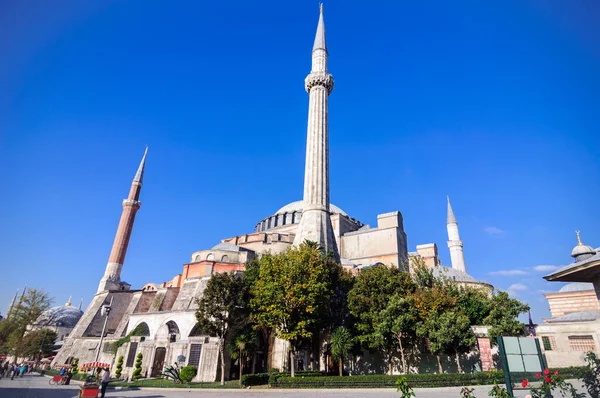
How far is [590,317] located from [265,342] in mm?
18742

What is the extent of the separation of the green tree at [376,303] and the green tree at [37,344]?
30500 mm

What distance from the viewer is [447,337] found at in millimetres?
15367

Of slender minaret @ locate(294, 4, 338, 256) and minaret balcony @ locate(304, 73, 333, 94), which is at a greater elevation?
minaret balcony @ locate(304, 73, 333, 94)

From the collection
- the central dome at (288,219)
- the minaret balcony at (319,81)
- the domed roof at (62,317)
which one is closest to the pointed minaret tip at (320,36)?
the minaret balcony at (319,81)

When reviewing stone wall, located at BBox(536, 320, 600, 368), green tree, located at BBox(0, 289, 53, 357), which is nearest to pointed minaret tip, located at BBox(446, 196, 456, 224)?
stone wall, located at BBox(536, 320, 600, 368)

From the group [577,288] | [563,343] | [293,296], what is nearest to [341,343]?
[293,296]

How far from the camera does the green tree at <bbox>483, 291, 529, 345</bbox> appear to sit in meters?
16.8

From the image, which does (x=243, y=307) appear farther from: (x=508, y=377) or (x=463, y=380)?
(x=508, y=377)

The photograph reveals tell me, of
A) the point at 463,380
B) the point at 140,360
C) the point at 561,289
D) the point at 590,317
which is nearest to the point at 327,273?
the point at 463,380

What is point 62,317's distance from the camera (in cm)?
4522

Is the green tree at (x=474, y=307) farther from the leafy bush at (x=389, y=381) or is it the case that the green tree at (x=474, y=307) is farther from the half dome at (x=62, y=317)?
the half dome at (x=62, y=317)

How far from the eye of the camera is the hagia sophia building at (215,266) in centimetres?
1980

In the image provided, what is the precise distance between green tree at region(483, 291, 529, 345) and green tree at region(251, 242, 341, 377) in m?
Answer: 8.35

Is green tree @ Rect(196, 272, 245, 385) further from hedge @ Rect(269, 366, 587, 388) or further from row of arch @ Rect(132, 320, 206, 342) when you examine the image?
hedge @ Rect(269, 366, 587, 388)
